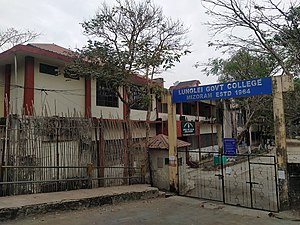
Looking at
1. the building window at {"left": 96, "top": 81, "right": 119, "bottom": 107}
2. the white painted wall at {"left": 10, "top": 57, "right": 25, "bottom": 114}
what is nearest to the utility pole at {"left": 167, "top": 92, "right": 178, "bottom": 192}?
the building window at {"left": 96, "top": 81, "right": 119, "bottom": 107}

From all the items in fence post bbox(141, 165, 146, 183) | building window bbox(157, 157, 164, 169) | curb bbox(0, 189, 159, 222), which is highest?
building window bbox(157, 157, 164, 169)

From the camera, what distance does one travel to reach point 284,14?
30.6 feet

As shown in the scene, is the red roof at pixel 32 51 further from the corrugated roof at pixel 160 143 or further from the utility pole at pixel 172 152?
the corrugated roof at pixel 160 143

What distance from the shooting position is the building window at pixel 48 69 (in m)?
12.0

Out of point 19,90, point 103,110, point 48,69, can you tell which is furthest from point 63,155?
point 103,110

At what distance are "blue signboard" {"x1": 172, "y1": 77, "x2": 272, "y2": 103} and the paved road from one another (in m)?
3.65

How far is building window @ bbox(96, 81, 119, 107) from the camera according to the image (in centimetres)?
Answer: 1429

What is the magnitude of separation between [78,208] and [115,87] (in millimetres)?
4989

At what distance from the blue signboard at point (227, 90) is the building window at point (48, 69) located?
5446 millimetres

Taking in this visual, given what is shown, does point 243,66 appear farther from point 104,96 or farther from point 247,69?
point 104,96

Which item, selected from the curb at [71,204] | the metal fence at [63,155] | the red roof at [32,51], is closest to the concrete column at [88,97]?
the red roof at [32,51]

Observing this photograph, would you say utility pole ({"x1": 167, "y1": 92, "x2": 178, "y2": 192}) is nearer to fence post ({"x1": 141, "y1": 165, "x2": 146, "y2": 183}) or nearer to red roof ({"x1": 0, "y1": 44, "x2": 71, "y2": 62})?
fence post ({"x1": 141, "y1": 165, "x2": 146, "y2": 183})

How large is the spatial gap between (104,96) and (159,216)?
864 centimetres

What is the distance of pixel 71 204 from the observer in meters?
7.42
